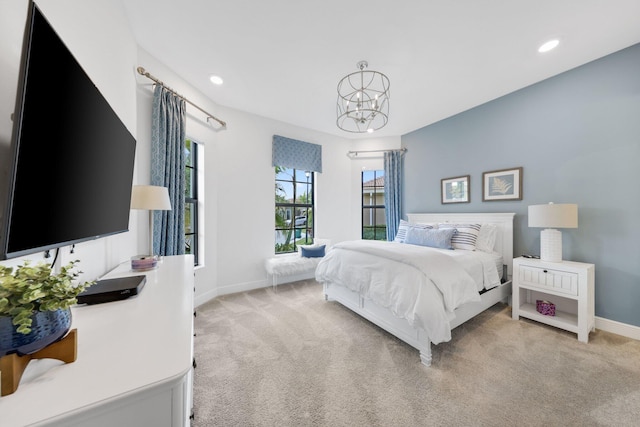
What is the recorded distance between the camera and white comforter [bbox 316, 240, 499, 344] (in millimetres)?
1794

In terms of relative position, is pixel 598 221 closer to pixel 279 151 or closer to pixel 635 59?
pixel 635 59

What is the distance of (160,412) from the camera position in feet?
1.82

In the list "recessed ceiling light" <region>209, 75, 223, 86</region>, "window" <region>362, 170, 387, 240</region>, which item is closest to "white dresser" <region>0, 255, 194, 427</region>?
Answer: "recessed ceiling light" <region>209, 75, 223, 86</region>

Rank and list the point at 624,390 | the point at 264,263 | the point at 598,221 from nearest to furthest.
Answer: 1. the point at 624,390
2. the point at 598,221
3. the point at 264,263

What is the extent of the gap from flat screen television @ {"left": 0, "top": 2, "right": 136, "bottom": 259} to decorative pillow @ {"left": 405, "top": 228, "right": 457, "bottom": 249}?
3.30 m

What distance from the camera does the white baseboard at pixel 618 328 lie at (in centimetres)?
215

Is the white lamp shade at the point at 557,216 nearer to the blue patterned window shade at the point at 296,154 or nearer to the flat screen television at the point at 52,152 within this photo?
the blue patterned window shade at the point at 296,154

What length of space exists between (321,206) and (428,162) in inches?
82.8

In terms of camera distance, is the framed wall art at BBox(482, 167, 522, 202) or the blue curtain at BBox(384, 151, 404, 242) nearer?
the framed wall art at BBox(482, 167, 522, 202)

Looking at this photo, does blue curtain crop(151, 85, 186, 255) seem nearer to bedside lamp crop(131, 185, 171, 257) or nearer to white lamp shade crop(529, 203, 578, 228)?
bedside lamp crop(131, 185, 171, 257)

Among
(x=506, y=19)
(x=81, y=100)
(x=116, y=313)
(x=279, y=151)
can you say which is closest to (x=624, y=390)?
(x=506, y=19)

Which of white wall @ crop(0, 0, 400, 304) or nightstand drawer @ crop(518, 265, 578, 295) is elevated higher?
white wall @ crop(0, 0, 400, 304)

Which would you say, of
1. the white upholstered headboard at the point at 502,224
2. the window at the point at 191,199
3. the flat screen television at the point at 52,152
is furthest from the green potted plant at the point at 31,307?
the white upholstered headboard at the point at 502,224

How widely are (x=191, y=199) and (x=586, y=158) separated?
467 cm
